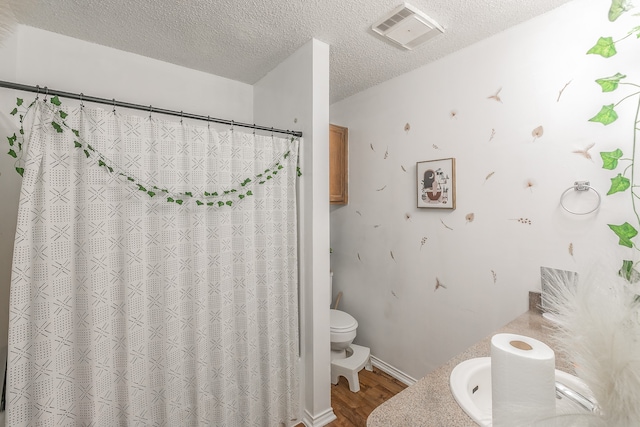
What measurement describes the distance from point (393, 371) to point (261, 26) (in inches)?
106

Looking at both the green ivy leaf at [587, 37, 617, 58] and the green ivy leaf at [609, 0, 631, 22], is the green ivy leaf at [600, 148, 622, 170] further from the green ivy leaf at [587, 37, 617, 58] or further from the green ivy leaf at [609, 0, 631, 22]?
the green ivy leaf at [609, 0, 631, 22]

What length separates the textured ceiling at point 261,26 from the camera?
148cm

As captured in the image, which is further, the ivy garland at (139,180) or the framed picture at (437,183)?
the framed picture at (437,183)

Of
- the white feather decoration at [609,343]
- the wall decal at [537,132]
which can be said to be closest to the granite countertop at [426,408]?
the white feather decoration at [609,343]

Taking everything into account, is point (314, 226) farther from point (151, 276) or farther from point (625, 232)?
point (625, 232)

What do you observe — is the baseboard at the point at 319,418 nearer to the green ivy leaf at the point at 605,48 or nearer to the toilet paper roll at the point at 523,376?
the toilet paper roll at the point at 523,376

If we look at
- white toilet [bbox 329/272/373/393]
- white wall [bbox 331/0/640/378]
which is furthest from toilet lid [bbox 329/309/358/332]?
white wall [bbox 331/0/640/378]

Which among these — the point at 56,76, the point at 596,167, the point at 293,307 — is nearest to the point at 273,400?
the point at 293,307

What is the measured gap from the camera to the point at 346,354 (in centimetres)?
246

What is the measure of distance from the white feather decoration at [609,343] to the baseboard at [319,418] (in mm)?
1786

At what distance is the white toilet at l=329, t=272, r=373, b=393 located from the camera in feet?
7.12

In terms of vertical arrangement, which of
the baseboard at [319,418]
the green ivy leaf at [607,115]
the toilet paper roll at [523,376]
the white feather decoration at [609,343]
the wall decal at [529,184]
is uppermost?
the green ivy leaf at [607,115]

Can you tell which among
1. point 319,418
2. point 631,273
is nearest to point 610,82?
point 631,273

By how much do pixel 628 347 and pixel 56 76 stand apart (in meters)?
2.64
